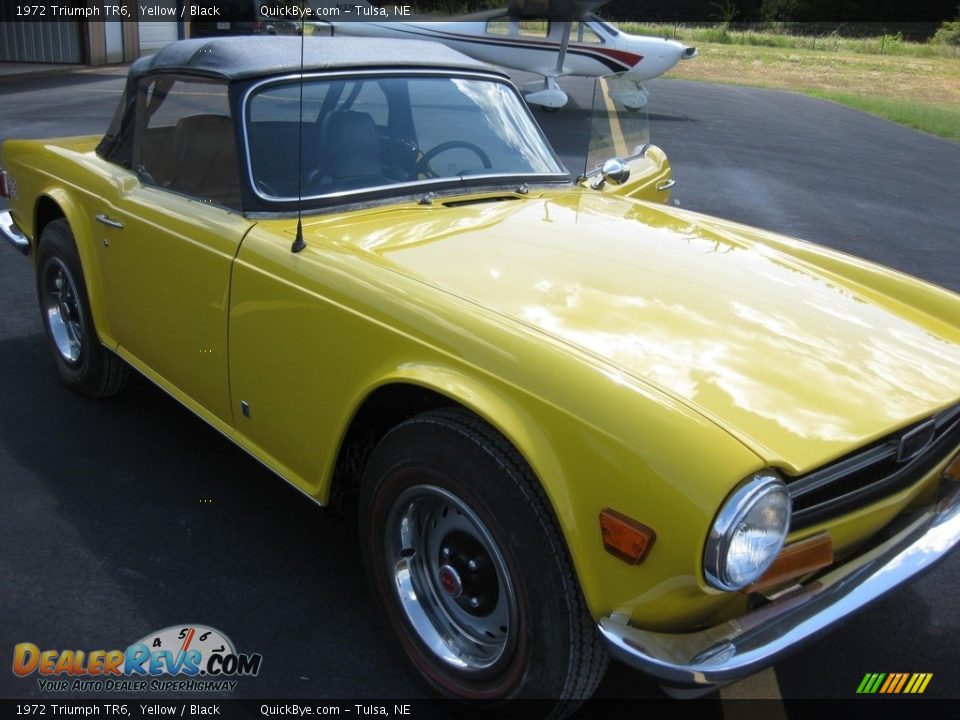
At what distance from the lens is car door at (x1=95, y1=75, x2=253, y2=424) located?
2992mm

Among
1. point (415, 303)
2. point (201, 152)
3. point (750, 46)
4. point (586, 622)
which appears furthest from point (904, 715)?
point (750, 46)

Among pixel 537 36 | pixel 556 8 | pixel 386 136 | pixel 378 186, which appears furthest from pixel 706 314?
pixel 537 36

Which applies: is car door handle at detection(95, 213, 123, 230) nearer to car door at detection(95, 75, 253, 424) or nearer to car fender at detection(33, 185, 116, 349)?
car door at detection(95, 75, 253, 424)

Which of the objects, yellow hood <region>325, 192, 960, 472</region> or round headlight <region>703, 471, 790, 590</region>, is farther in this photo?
yellow hood <region>325, 192, 960, 472</region>

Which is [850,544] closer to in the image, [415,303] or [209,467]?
[415,303]

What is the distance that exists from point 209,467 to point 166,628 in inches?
39.2

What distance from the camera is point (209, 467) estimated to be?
3562mm

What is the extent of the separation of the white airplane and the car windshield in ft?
42.9

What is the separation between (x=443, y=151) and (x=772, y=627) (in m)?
2.13

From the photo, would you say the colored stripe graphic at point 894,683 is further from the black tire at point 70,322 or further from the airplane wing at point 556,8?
the airplane wing at point 556,8

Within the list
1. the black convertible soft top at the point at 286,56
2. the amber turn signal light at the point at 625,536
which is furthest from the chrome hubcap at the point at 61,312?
the amber turn signal light at the point at 625,536

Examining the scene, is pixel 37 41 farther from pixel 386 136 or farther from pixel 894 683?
pixel 894 683

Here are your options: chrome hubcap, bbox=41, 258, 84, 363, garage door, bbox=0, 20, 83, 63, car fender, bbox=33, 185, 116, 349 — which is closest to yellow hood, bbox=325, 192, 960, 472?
car fender, bbox=33, 185, 116, 349

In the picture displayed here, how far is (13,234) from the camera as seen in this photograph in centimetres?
454
